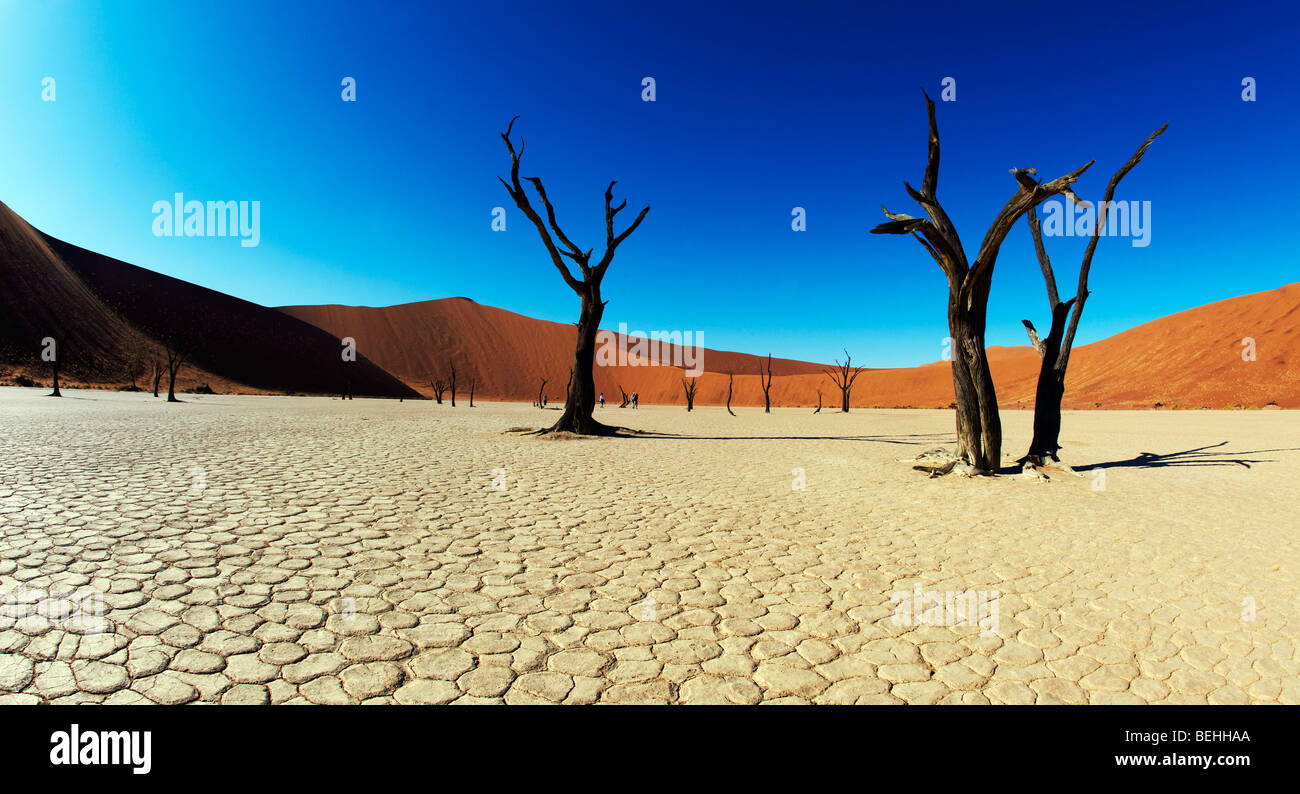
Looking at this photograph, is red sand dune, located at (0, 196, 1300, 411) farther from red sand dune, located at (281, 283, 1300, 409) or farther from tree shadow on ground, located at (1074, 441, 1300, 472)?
tree shadow on ground, located at (1074, 441, 1300, 472)

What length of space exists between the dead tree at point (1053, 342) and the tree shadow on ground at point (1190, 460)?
1.59 m

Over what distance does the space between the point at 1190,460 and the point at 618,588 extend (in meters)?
16.4

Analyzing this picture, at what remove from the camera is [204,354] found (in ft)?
201

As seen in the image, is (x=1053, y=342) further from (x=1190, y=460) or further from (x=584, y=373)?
(x=584, y=373)

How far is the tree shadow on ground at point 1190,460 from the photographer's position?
12.5 m

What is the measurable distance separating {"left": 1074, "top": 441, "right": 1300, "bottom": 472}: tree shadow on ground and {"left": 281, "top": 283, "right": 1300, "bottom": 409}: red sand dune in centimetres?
4295

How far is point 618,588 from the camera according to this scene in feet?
14.0

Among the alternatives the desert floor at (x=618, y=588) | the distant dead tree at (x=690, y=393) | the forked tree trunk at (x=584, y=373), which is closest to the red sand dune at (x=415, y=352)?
the distant dead tree at (x=690, y=393)

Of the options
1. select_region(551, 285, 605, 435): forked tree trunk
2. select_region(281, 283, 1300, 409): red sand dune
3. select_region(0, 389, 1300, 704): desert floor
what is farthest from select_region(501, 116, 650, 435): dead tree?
select_region(281, 283, 1300, 409): red sand dune

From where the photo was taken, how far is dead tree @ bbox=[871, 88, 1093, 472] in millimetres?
9750

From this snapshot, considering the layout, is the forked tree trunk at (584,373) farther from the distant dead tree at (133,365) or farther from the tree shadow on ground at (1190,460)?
the distant dead tree at (133,365)

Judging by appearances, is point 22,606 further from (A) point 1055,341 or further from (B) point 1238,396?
(B) point 1238,396
